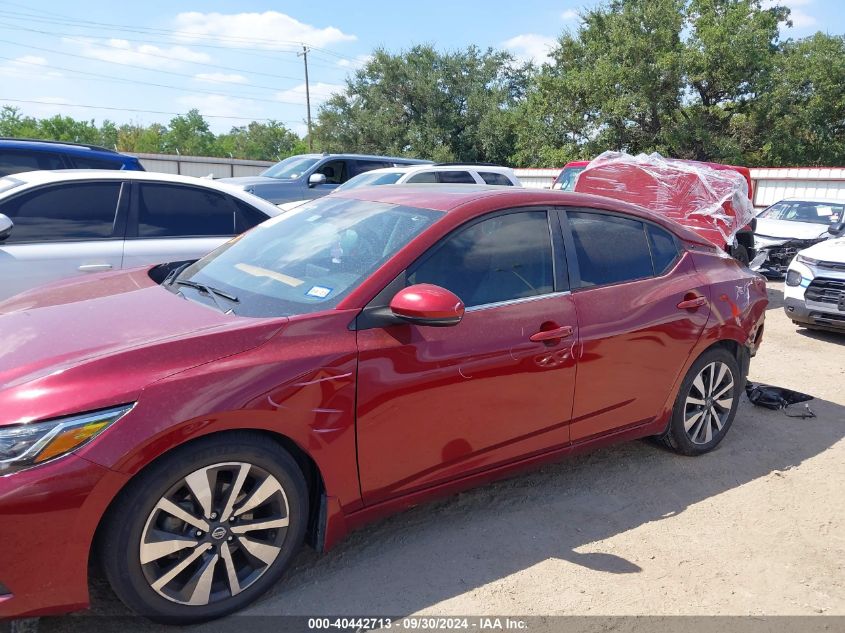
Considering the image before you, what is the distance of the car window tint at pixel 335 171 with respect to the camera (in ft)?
43.5

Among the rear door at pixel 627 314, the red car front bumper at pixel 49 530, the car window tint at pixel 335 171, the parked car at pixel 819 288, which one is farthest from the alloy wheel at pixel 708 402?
the car window tint at pixel 335 171

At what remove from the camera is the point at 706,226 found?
9.15m

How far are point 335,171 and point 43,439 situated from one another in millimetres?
11827

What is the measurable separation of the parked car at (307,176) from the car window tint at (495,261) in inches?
353

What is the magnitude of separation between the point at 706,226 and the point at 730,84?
2139 centimetres

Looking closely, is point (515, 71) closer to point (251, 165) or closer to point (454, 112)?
point (454, 112)

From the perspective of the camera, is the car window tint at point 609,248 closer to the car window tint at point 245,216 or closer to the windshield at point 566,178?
the car window tint at point 245,216

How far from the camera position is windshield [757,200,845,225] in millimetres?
12789

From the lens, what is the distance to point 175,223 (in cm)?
531

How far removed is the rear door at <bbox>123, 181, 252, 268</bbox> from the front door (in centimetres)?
291

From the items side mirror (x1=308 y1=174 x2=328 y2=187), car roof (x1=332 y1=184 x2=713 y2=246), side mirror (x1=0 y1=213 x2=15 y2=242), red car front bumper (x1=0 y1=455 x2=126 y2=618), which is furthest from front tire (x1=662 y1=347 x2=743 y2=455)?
side mirror (x1=308 y1=174 x2=328 y2=187)

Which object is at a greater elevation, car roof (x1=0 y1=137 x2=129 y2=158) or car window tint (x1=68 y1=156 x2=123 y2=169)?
car roof (x1=0 y1=137 x2=129 y2=158)

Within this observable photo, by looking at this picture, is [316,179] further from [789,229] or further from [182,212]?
[789,229]

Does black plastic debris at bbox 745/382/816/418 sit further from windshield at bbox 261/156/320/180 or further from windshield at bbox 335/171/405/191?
windshield at bbox 261/156/320/180
